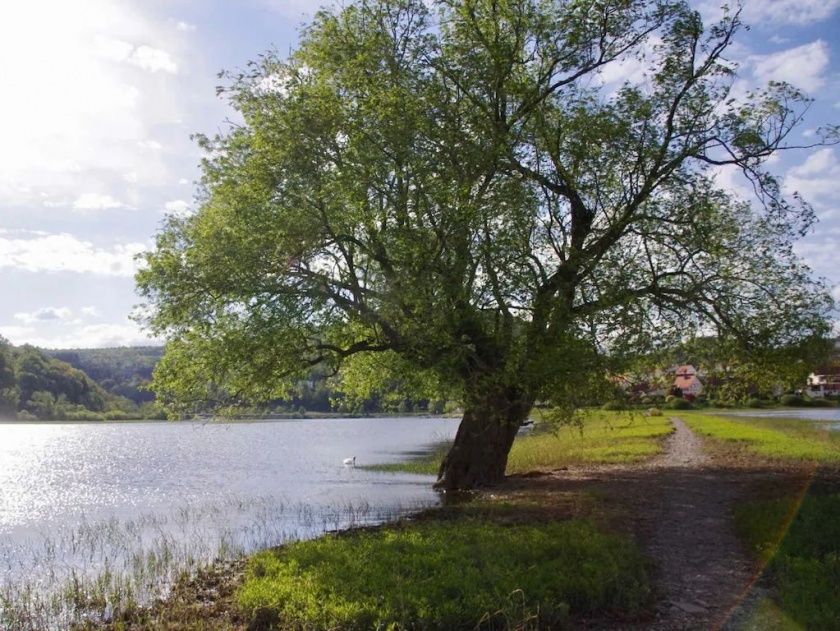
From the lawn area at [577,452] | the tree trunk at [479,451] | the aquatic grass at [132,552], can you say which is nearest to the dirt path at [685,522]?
the tree trunk at [479,451]

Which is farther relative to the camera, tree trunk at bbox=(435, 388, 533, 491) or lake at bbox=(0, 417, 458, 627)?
tree trunk at bbox=(435, 388, 533, 491)

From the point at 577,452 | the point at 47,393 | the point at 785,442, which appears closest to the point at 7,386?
the point at 47,393

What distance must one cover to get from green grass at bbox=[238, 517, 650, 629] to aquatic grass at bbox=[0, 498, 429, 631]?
230 centimetres

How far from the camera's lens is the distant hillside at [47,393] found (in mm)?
143875

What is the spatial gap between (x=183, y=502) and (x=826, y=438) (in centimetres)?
2935

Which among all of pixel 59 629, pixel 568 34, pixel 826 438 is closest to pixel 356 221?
pixel 568 34

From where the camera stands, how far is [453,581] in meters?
9.54

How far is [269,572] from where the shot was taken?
1124cm

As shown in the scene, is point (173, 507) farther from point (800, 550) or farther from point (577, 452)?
point (800, 550)

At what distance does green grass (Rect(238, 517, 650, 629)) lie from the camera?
866 cm

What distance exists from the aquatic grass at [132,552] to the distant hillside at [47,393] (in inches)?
5404

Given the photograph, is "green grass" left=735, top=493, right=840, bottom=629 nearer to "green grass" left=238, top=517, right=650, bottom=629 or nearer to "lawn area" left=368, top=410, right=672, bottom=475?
"green grass" left=238, top=517, right=650, bottom=629

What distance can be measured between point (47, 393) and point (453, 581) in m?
160

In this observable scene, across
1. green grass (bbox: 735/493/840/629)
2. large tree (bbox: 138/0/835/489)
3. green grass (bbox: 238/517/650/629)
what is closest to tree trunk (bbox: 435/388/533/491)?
large tree (bbox: 138/0/835/489)
